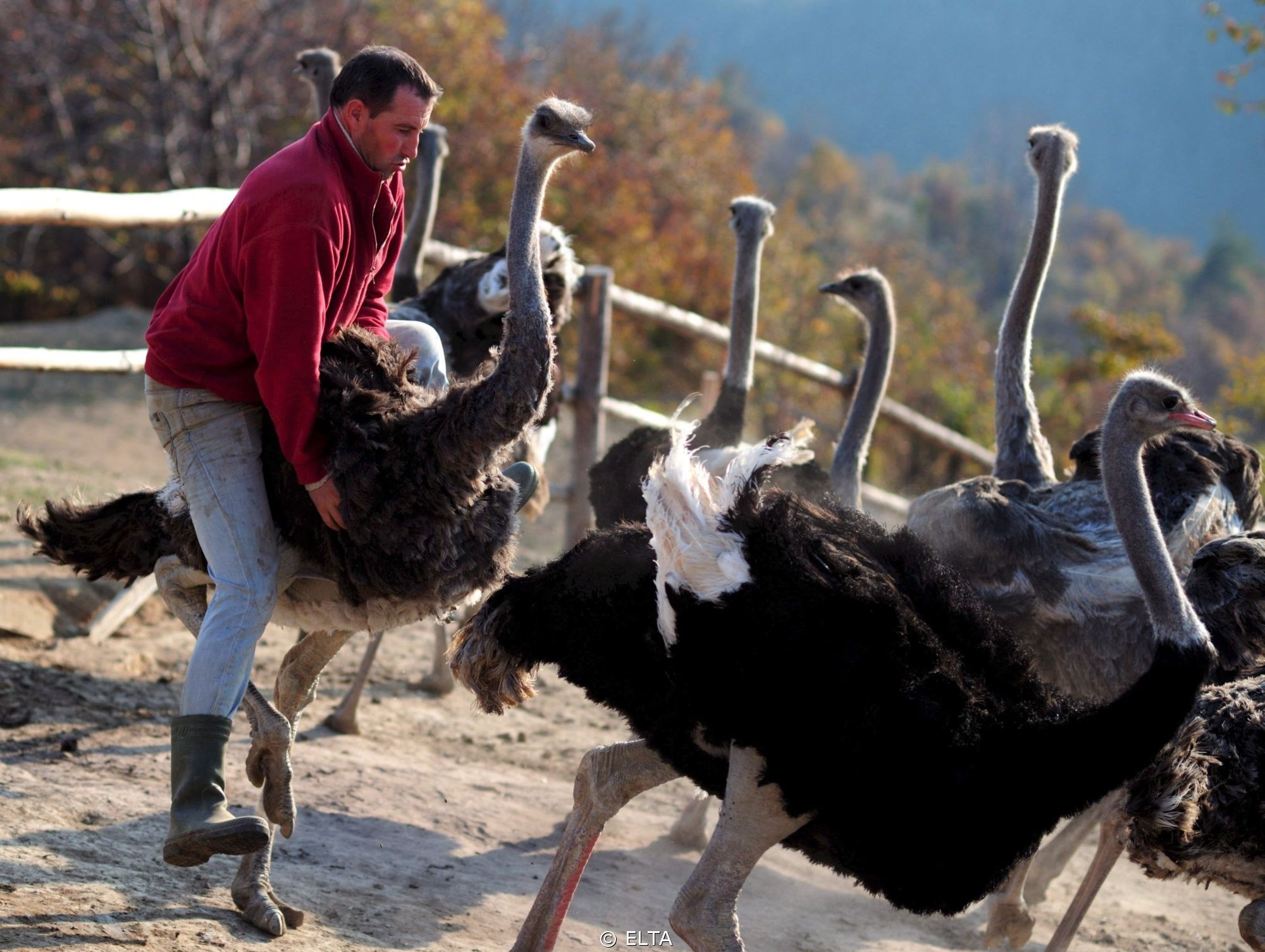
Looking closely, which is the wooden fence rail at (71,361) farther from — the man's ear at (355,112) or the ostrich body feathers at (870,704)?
the ostrich body feathers at (870,704)

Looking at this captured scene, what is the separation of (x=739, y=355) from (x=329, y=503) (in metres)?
2.80

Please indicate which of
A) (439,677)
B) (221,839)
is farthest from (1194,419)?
(439,677)

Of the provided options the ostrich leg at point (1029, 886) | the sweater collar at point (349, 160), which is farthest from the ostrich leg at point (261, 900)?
the ostrich leg at point (1029, 886)

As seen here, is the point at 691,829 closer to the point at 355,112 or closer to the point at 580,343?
the point at 355,112

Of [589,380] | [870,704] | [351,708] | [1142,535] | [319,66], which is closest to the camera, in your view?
[870,704]

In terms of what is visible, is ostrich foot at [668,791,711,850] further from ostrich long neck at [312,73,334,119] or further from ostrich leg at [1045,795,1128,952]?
ostrich long neck at [312,73,334,119]

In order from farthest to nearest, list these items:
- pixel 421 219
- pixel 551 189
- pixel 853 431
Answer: pixel 551 189, pixel 421 219, pixel 853 431

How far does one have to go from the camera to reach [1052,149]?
5.70m

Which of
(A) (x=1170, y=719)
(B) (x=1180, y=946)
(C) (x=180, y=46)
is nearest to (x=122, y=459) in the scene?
(C) (x=180, y=46)

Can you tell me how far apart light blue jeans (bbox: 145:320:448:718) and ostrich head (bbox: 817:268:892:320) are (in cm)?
313

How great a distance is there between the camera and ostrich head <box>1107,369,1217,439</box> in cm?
346

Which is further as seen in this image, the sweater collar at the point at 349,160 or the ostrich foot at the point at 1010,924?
the ostrich foot at the point at 1010,924

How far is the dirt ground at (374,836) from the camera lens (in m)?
Answer: 3.44

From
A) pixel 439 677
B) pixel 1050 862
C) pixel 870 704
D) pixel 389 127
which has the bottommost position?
pixel 439 677
